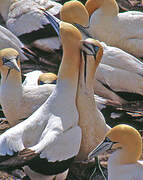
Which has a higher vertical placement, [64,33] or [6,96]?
[64,33]

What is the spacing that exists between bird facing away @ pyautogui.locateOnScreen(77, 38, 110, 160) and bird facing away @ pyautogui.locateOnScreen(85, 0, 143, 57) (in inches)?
89.9

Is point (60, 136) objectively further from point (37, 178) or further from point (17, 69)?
point (17, 69)

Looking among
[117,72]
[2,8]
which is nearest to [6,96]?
[117,72]

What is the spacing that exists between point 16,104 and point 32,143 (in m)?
0.98

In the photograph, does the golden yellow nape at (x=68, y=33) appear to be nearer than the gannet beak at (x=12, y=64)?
Yes

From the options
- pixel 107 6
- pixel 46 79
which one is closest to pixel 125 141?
pixel 46 79

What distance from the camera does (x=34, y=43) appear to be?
23.1ft

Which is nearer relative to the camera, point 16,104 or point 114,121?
point 16,104

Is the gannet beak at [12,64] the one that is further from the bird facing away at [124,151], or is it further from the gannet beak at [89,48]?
the bird facing away at [124,151]

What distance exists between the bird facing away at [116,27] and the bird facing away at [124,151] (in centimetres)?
274

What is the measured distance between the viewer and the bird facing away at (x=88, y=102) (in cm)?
444

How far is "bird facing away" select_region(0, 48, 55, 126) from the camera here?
5.19m

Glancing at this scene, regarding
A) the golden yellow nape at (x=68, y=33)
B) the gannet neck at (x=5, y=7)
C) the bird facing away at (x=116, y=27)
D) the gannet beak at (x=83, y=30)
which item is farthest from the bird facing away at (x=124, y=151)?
the gannet neck at (x=5, y=7)

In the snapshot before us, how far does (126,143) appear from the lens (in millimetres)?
4230
